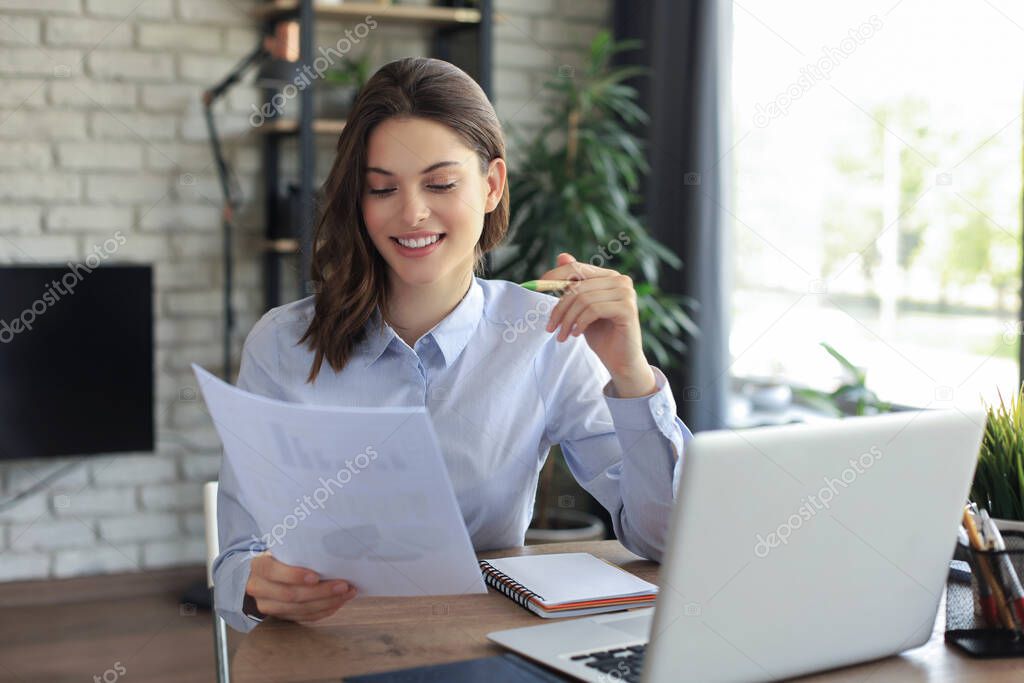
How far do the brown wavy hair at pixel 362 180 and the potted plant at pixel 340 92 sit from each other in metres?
1.70

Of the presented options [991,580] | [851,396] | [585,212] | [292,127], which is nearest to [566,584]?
[991,580]

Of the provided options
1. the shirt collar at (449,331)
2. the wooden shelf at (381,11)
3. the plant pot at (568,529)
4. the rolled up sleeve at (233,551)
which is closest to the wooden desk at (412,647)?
the rolled up sleeve at (233,551)

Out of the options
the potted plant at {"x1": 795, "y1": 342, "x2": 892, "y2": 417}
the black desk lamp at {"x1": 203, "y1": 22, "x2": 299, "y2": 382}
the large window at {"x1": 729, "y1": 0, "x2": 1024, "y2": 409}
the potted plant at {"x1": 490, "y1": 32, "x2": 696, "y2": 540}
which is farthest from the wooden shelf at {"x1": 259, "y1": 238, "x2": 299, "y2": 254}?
the potted plant at {"x1": 795, "y1": 342, "x2": 892, "y2": 417}

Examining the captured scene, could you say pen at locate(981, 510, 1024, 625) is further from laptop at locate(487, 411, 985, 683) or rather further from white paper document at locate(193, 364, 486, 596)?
white paper document at locate(193, 364, 486, 596)

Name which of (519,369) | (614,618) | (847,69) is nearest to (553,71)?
(847,69)

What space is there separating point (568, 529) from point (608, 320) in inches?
78.6

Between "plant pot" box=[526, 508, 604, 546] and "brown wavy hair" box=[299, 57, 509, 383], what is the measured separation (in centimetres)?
166

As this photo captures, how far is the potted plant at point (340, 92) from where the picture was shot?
3.30 meters

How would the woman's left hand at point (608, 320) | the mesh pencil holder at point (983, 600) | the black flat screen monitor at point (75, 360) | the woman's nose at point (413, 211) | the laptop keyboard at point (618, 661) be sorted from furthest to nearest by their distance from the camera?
the black flat screen monitor at point (75, 360), the woman's nose at point (413, 211), the woman's left hand at point (608, 320), the mesh pencil holder at point (983, 600), the laptop keyboard at point (618, 661)

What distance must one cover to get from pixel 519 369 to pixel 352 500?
670mm

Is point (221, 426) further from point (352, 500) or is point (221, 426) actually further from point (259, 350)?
point (259, 350)

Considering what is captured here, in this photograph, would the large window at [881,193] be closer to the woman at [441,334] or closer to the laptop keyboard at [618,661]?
the woman at [441,334]

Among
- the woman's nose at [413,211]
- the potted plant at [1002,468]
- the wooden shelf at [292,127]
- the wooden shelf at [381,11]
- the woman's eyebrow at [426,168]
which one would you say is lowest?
the potted plant at [1002,468]

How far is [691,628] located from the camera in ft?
3.01
